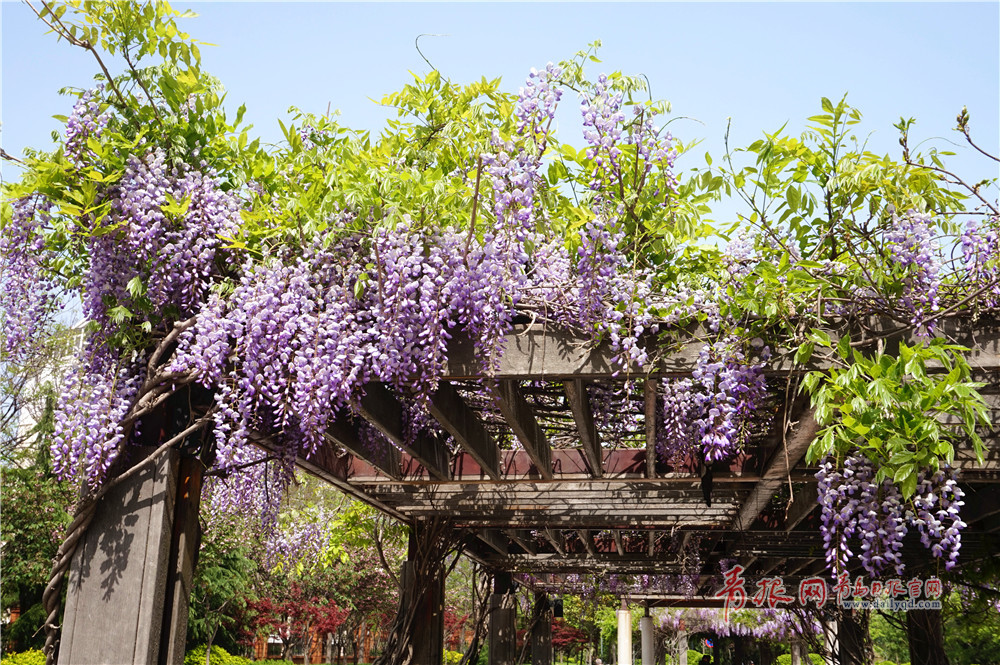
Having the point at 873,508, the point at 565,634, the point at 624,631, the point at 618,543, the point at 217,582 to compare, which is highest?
the point at 618,543

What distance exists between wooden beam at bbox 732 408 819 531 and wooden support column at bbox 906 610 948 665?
234 cm

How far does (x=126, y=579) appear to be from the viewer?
249 centimetres

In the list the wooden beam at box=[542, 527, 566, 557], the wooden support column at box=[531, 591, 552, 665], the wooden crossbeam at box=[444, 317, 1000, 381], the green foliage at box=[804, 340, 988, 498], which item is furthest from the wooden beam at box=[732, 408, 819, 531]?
the wooden support column at box=[531, 591, 552, 665]

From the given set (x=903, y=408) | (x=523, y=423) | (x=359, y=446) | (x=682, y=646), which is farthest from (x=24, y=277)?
(x=682, y=646)

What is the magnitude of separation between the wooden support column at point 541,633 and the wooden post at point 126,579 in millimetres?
11543

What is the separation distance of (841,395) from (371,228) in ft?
4.96

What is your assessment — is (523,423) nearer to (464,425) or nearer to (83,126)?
(464,425)

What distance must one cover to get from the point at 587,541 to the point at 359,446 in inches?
198

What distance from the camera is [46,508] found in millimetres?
11516

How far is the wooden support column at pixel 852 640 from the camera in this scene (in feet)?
29.2

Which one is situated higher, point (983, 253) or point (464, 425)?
point (983, 253)

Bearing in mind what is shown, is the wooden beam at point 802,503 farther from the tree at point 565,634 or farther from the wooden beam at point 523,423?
the tree at point 565,634

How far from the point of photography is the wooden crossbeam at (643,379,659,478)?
3.00 metres

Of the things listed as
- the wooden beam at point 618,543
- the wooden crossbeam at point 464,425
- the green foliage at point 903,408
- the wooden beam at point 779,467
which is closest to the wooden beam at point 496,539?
the wooden beam at point 618,543
